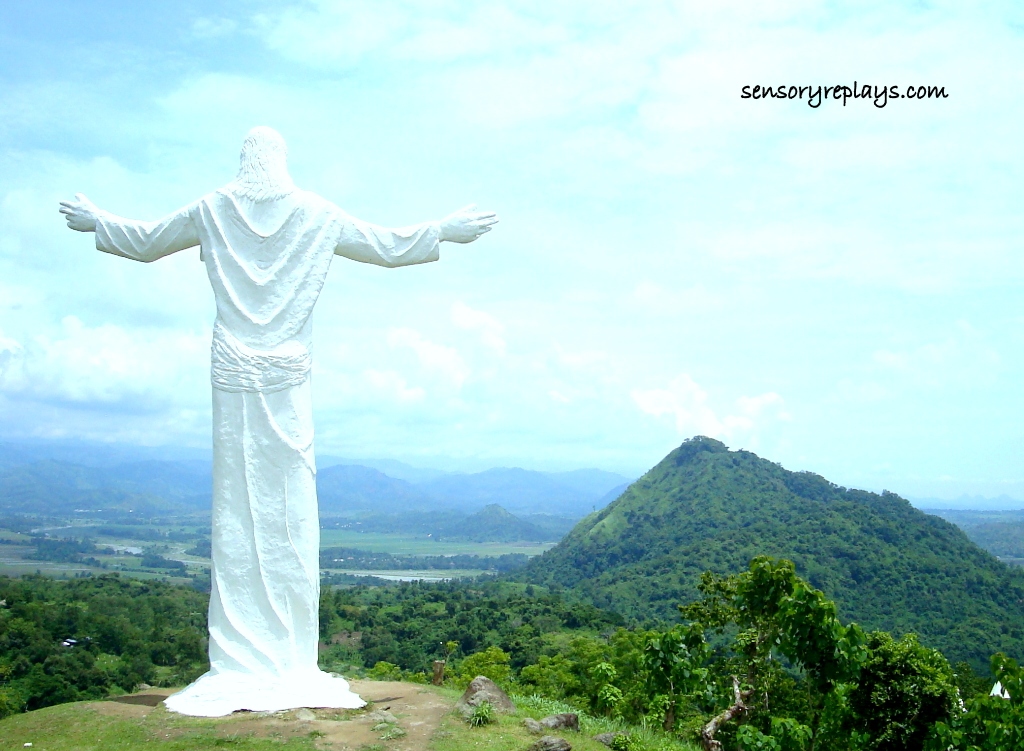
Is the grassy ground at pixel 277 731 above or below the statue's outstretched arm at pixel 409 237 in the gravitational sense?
below

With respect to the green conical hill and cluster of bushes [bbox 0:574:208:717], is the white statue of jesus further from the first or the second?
the green conical hill

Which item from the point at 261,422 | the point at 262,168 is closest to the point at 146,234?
the point at 262,168

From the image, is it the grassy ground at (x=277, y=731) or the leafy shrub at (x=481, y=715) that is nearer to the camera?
the grassy ground at (x=277, y=731)

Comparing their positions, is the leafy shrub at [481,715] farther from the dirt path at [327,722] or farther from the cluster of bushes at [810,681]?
the cluster of bushes at [810,681]

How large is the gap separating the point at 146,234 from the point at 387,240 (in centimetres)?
248

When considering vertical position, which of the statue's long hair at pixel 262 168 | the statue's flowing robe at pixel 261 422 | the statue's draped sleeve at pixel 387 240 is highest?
the statue's long hair at pixel 262 168

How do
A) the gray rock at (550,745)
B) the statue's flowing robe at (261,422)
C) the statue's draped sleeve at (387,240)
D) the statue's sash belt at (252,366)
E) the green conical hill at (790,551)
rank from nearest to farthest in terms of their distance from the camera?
the gray rock at (550,745), the statue's flowing robe at (261,422), the statue's sash belt at (252,366), the statue's draped sleeve at (387,240), the green conical hill at (790,551)

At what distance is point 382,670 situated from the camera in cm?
1541

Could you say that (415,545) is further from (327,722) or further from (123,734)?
(123,734)

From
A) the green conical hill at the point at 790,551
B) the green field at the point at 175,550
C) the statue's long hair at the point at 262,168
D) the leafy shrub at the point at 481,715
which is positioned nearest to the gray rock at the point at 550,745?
the leafy shrub at the point at 481,715

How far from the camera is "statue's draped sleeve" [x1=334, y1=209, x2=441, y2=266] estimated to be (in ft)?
31.0

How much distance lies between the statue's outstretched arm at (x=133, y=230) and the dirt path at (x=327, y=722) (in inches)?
178

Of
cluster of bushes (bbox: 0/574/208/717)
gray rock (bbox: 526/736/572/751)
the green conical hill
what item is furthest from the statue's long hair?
the green conical hill

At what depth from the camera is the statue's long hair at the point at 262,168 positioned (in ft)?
30.4
